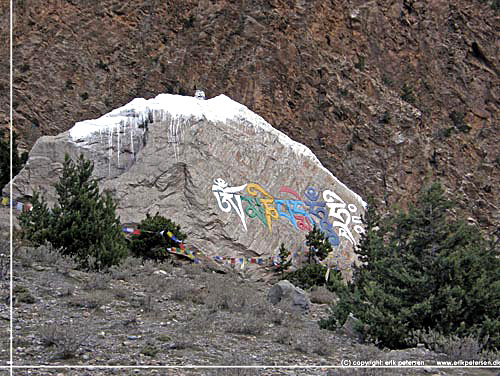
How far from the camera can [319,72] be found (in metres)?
25.8

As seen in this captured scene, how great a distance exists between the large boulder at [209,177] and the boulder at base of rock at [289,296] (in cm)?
482

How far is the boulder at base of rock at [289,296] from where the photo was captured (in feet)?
35.2

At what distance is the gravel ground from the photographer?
18.2 feet

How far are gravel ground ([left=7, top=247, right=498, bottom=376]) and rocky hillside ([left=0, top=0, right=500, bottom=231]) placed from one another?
626 inches

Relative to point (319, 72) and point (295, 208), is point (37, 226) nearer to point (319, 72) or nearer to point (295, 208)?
point (295, 208)

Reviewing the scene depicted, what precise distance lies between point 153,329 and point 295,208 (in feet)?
36.4

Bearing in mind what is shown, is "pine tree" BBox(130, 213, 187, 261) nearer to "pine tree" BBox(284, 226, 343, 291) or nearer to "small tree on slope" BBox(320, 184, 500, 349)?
"pine tree" BBox(284, 226, 343, 291)

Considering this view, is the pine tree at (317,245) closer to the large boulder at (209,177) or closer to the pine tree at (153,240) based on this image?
the large boulder at (209,177)

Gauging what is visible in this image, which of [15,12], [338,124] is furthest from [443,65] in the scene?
[15,12]

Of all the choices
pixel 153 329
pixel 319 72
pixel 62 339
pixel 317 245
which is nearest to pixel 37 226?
pixel 153 329

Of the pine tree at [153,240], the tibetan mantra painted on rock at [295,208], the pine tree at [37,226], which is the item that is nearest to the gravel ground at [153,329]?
the pine tree at [37,226]

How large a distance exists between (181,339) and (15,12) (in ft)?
78.7

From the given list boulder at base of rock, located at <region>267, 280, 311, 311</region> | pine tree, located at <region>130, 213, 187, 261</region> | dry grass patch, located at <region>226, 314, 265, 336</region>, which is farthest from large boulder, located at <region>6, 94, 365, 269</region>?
dry grass patch, located at <region>226, 314, 265, 336</region>

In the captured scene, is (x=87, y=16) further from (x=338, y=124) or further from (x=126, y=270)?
(x=126, y=270)
